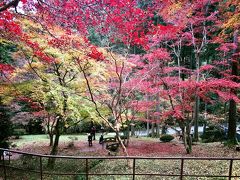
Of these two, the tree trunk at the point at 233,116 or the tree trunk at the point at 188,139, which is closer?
the tree trunk at the point at 188,139

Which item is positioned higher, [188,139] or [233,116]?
[233,116]

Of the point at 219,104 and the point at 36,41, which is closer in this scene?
the point at 36,41

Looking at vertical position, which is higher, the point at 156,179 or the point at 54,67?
the point at 54,67

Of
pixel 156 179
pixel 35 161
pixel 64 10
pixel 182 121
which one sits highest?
pixel 64 10

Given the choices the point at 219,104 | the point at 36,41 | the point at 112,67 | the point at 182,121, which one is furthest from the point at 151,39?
the point at 219,104

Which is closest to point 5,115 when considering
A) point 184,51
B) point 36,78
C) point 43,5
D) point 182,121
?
point 36,78

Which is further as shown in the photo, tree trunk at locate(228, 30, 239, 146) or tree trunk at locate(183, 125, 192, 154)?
tree trunk at locate(228, 30, 239, 146)

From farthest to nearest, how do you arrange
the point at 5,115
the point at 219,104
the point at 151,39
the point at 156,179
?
the point at 219,104 → the point at 151,39 → the point at 5,115 → the point at 156,179

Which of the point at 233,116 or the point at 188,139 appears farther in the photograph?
the point at 233,116

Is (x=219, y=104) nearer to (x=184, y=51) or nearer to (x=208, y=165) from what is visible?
(x=184, y=51)

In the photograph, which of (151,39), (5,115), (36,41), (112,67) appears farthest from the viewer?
(151,39)

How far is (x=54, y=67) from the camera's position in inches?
432

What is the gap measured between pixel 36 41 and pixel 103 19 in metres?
3.06

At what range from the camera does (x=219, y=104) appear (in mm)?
23031
